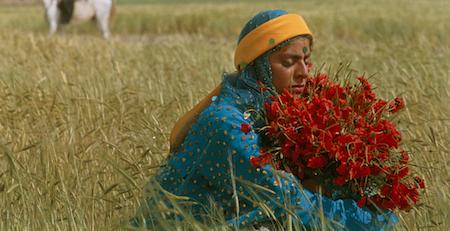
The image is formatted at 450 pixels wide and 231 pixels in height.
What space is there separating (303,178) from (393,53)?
4381mm

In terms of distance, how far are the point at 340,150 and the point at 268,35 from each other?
15.1 inches

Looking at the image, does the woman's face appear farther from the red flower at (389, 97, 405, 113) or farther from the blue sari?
the red flower at (389, 97, 405, 113)

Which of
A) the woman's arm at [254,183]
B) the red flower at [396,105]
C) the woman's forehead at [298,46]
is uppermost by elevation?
the woman's forehead at [298,46]

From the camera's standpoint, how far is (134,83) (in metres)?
5.34

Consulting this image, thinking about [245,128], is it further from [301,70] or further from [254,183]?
[301,70]

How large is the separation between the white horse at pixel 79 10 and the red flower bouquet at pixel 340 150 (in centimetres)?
1193

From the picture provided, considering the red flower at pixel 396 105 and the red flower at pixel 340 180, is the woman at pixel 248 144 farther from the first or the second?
the red flower at pixel 396 105

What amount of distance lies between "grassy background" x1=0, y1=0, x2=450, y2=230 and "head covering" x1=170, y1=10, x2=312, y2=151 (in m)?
0.38

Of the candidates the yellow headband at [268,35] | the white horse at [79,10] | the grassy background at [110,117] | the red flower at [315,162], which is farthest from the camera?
the white horse at [79,10]

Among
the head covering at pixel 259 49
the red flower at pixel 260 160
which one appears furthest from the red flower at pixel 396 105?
the red flower at pixel 260 160

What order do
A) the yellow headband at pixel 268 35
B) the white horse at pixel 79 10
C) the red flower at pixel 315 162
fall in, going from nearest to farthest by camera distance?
the red flower at pixel 315 162 < the yellow headband at pixel 268 35 < the white horse at pixel 79 10

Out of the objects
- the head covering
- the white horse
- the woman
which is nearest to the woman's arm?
the woman

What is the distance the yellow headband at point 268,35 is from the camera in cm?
246

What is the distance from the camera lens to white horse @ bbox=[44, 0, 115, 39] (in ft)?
46.4
